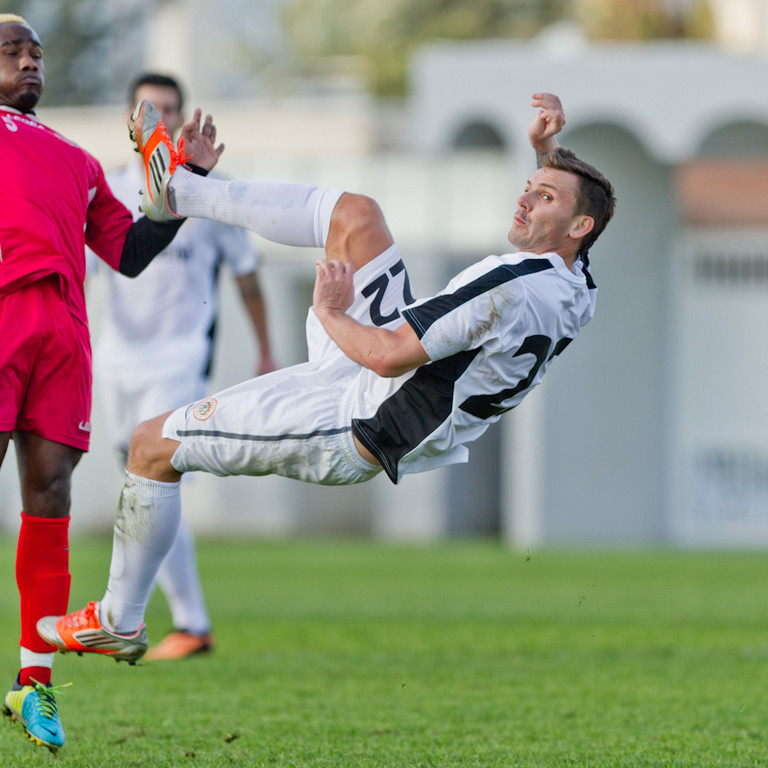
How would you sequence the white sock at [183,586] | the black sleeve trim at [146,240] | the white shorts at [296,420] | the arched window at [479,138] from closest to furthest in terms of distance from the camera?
the white shorts at [296,420] → the black sleeve trim at [146,240] → the white sock at [183,586] → the arched window at [479,138]

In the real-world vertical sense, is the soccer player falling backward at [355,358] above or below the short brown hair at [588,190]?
below

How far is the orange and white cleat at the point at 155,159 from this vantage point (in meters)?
5.27

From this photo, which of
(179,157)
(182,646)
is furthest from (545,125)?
(182,646)

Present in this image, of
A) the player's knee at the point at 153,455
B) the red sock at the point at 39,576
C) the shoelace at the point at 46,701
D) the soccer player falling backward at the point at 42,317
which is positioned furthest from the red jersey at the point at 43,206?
the shoelace at the point at 46,701

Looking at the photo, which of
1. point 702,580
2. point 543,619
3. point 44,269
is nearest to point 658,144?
point 702,580

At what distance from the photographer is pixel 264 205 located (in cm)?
525

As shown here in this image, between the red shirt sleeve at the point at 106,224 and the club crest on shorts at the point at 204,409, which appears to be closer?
the club crest on shorts at the point at 204,409

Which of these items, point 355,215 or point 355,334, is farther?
point 355,215

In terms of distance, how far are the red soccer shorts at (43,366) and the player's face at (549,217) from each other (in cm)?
155

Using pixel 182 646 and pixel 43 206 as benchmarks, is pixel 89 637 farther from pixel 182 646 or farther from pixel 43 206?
pixel 182 646

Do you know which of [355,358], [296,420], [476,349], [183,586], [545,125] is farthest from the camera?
[183,586]

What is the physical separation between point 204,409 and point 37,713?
3.81 ft

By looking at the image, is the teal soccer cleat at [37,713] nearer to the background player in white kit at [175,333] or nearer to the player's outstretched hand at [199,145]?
the player's outstretched hand at [199,145]

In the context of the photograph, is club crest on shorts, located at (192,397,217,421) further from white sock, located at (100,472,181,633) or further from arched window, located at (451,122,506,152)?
arched window, located at (451,122,506,152)
